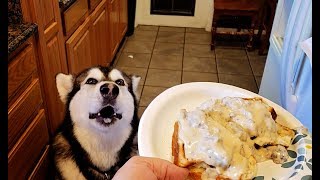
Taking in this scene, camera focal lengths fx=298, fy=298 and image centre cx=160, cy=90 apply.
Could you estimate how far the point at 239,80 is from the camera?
2.68 meters

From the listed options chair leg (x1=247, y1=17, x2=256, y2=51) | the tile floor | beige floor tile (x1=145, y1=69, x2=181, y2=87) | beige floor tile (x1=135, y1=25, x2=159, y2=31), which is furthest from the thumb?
beige floor tile (x1=135, y1=25, x2=159, y2=31)

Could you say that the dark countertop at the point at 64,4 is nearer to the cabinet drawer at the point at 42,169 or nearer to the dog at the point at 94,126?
the dog at the point at 94,126

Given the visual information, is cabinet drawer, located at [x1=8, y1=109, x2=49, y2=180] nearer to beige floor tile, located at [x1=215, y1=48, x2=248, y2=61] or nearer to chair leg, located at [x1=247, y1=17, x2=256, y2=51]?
beige floor tile, located at [x1=215, y1=48, x2=248, y2=61]

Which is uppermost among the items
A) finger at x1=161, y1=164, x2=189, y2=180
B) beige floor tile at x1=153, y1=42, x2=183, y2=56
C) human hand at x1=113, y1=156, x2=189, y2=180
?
human hand at x1=113, y1=156, x2=189, y2=180

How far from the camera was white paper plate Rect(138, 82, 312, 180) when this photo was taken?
710mm

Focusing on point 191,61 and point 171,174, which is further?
point 191,61

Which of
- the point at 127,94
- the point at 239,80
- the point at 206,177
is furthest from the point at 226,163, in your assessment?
the point at 239,80

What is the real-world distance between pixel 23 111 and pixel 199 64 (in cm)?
204

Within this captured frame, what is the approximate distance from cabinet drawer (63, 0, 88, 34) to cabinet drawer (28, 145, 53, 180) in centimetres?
66

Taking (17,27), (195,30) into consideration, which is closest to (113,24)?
(195,30)

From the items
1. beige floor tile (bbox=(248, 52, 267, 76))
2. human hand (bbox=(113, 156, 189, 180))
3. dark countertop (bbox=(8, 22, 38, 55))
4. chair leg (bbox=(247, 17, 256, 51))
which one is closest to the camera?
human hand (bbox=(113, 156, 189, 180))

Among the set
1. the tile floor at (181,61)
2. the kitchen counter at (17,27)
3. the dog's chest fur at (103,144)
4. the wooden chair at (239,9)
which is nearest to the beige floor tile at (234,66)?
the tile floor at (181,61)

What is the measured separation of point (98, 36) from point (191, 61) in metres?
1.10
